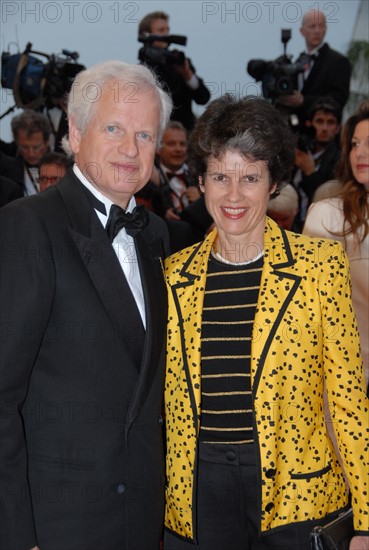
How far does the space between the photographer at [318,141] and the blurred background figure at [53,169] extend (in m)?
1.54

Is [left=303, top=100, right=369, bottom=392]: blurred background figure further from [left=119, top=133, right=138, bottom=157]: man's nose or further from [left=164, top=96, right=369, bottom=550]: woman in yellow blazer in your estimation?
[left=119, top=133, right=138, bottom=157]: man's nose

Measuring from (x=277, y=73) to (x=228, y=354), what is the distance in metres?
3.43

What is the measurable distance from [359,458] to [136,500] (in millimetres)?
604

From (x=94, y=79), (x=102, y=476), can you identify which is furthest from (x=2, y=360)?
(x=94, y=79)

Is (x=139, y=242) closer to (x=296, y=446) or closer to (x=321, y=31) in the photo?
(x=296, y=446)

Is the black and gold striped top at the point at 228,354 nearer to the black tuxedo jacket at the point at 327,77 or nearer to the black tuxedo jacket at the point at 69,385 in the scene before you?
the black tuxedo jacket at the point at 69,385

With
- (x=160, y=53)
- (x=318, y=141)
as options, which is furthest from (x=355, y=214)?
(x=160, y=53)

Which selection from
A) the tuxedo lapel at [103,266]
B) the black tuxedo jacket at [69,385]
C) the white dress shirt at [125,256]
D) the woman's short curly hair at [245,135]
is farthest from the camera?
the woman's short curly hair at [245,135]

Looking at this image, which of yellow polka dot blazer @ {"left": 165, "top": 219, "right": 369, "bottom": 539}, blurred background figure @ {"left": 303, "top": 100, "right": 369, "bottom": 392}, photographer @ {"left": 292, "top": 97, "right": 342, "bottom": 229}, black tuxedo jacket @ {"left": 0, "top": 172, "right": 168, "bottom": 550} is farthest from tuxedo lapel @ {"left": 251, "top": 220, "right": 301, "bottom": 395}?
photographer @ {"left": 292, "top": 97, "right": 342, "bottom": 229}

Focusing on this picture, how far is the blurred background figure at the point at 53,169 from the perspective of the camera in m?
4.37

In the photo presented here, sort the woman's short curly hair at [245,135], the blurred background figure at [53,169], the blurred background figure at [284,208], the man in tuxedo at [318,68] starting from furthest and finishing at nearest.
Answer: the man in tuxedo at [318,68]
the blurred background figure at [53,169]
the blurred background figure at [284,208]
the woman's short curly hair at [245,135]

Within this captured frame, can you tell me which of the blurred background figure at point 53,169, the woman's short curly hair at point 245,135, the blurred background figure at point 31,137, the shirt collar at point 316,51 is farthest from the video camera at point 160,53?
the woman's short curly hair at point 245,135

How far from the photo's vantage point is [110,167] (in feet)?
6.47

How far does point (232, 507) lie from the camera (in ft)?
6.70
